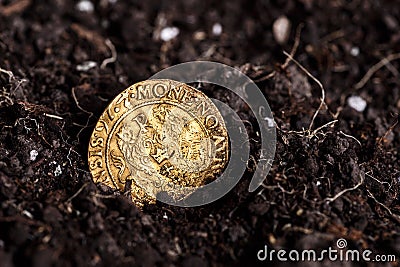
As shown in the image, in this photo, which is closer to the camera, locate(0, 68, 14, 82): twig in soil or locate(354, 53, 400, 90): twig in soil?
locate(0, 68, 14, 82): twig in soil

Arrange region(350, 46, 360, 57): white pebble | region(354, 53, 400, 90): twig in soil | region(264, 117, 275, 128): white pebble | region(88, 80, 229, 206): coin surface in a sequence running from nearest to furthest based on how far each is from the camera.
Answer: region(88, 80, 229, 206): coin surface < region(264, 117, 275, 128): white pebble < region(354, 53, 400, 90): twig in soil < region(350, 46, 360, 57): white pebble

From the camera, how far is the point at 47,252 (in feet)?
4.67

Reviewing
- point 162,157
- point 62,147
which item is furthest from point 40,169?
point 162,157

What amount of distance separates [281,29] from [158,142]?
0.89 metres

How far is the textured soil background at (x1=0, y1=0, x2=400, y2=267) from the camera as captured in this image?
1561mm

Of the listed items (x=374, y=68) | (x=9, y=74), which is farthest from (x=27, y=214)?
(x=374, y=68)

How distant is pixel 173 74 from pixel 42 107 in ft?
1.59

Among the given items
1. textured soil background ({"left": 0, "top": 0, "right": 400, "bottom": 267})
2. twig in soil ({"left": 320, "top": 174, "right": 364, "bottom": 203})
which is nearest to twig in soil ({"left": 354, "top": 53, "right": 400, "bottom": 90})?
textured soil background ({"left": 0, "top": 0, "right": 400, "bottom": 267})

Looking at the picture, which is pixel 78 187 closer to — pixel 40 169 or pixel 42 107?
pixel 40 169

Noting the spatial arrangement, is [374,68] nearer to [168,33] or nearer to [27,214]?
[168,33]

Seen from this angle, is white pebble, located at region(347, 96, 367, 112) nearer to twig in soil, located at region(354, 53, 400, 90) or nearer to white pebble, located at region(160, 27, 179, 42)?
twig in soil, located at region(354, 53, 400, 90)

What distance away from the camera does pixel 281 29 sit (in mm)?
2381

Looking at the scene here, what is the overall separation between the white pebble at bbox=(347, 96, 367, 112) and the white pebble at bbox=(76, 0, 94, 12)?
1.08 metres

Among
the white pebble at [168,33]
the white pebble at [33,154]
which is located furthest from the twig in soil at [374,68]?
the white pebble at [33,154]
